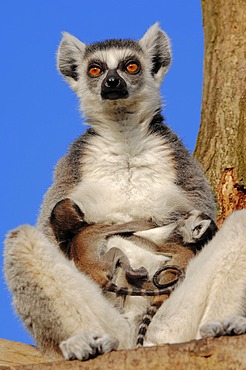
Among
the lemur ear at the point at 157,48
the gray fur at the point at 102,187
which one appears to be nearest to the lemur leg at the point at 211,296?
the gray fur at the point at 102,187

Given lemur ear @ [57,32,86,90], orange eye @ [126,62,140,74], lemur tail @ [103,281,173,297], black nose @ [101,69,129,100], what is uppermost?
lemur ear @ [57,32,86,90]

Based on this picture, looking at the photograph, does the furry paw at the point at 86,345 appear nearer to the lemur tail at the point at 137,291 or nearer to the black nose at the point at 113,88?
the lemur tail at the point at 137,291

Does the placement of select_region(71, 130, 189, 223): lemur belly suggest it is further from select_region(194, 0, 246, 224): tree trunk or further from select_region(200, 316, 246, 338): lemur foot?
select_region(194, 0, 246, 224): tree trunk

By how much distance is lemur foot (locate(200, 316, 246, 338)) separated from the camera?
6.39m

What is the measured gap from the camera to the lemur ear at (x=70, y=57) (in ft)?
31.6

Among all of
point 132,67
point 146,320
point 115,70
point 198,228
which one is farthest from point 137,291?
point 132,67

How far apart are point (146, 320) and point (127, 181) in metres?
1.58

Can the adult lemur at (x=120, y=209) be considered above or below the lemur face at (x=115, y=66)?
below

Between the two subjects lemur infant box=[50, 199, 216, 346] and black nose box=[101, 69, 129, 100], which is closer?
lemur infant box=[50, 199, 216, 346]

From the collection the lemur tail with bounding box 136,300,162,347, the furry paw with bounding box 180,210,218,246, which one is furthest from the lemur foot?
the furry paw with bounding box 180,210,218,246

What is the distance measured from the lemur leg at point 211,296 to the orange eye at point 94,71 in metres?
2.80

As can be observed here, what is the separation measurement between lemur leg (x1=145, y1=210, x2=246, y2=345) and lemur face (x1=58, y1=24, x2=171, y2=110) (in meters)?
2.30

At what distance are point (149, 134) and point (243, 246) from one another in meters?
2.36

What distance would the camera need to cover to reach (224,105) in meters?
10.8
